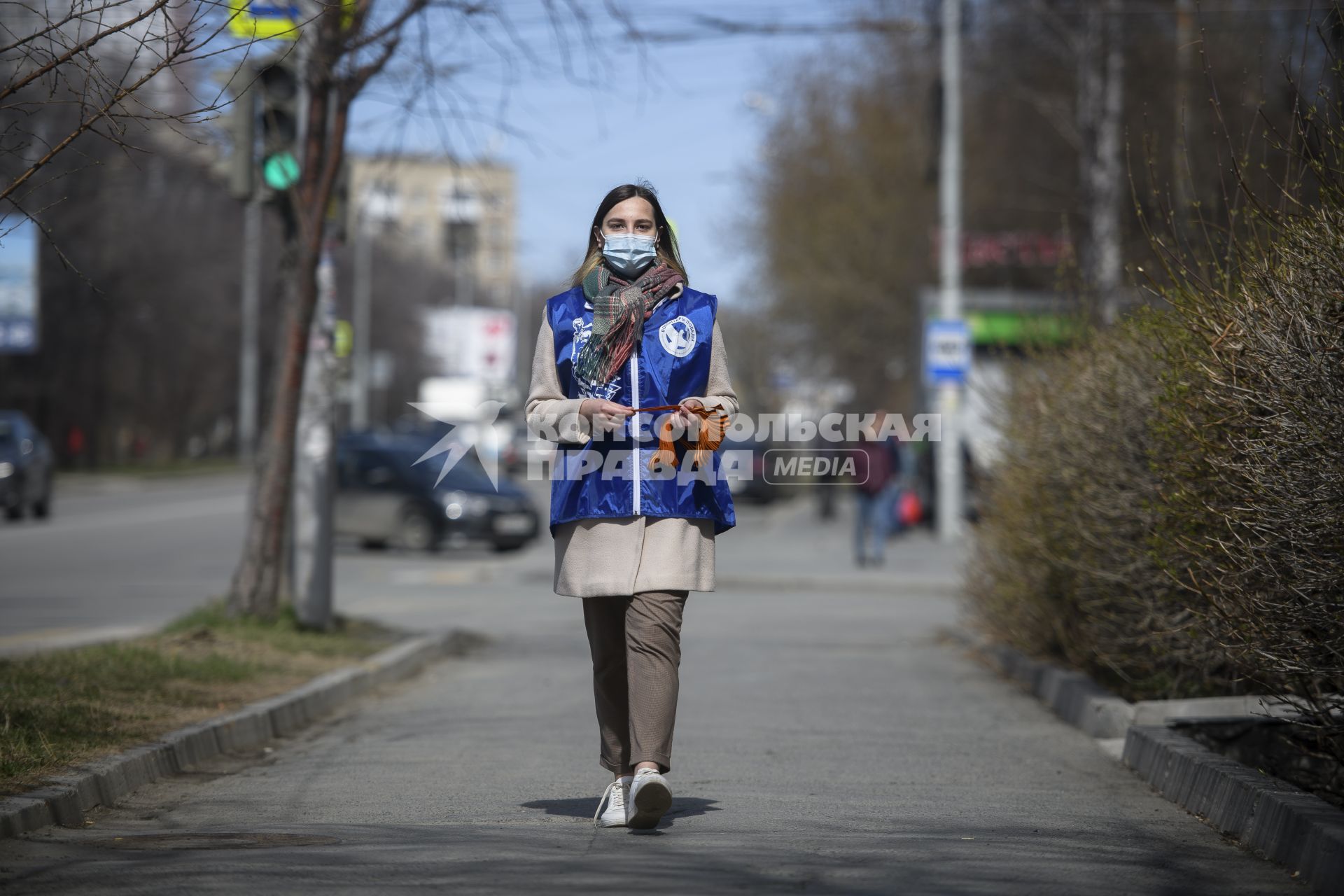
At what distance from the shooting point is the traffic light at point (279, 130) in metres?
10.6

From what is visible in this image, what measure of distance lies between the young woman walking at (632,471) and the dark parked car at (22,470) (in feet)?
76.8

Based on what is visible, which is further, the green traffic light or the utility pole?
the utility pole

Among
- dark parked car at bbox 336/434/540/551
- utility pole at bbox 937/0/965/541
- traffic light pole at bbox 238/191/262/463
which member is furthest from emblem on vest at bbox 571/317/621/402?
traffic light pole at bbox 238/191/262/463

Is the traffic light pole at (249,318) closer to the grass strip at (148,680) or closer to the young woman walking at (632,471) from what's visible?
the grass strip at (148,680)

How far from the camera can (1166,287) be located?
256 inches

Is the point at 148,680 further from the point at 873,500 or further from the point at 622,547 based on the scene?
the point at 873,500

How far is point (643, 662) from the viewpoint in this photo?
16.8 ft

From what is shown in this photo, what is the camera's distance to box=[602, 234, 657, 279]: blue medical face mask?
530 cm

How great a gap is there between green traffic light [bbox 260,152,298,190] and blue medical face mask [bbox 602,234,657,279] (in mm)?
5890

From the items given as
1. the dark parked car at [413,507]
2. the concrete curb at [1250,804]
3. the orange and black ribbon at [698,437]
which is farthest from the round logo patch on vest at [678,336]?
the dark parked car at [413,507]

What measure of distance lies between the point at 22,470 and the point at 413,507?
758cm

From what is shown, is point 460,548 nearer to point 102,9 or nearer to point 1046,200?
point 1046,200

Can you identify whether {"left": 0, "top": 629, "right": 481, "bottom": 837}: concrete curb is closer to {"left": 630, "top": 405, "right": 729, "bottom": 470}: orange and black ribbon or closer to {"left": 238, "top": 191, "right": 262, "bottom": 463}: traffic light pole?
{"left": 630, "top": 405, "right": 729, "bottom": 470}: orange and black ribbon

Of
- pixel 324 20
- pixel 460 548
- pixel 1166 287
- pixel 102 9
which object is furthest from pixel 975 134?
pixel 102 9
